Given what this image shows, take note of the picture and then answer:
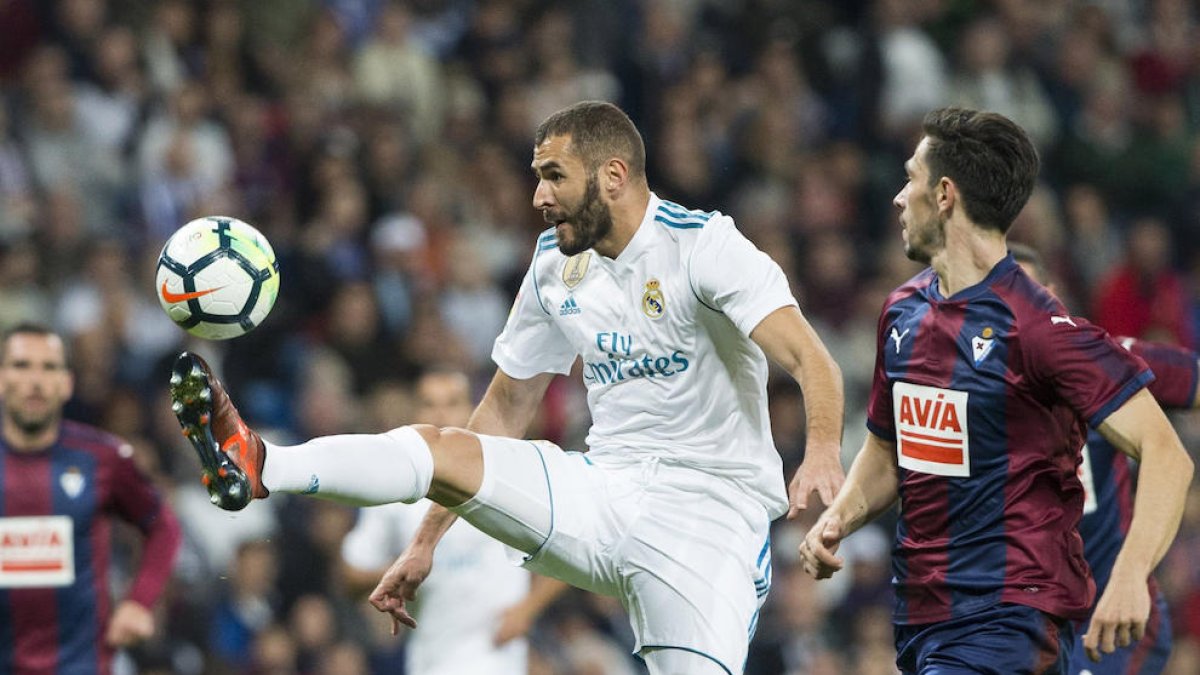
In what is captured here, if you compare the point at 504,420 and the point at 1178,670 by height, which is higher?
the point at 504,420

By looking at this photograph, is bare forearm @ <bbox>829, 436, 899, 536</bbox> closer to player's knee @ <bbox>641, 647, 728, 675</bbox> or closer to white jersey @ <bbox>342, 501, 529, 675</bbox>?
player's knee @ <bbox>641, 647, 728, 675</bbox>

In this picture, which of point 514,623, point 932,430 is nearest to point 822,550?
point 932,430

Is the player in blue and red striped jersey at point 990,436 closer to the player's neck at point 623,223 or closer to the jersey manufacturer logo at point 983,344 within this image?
the jersey manufacturer logo at point 983,344

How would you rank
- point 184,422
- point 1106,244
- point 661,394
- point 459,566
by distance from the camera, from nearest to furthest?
1. point 184,422
2. point 661,394
3. point 459,566
4. point 1106,244

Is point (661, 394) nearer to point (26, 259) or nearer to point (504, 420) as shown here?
point (504, 420)

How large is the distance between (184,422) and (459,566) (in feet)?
11.3

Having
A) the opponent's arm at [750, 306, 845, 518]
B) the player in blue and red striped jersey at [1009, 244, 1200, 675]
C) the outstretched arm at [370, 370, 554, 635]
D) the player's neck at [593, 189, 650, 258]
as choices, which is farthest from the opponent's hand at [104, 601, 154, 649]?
the player in blue and red striped jersey at [1009, 244, 1200, 675]

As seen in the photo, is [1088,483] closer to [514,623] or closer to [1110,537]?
[1110,537]

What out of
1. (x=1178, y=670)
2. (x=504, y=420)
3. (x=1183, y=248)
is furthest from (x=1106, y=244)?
(x=504, y=420)

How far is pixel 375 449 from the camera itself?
514 cm

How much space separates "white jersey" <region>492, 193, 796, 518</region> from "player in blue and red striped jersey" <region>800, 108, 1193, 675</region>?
56 cm

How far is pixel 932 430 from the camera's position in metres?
Result: 5.30

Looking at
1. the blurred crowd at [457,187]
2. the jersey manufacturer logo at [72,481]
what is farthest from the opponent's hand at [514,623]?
the jersey manufacturer logo at [72,481]

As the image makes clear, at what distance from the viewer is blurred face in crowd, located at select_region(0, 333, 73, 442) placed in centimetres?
778
